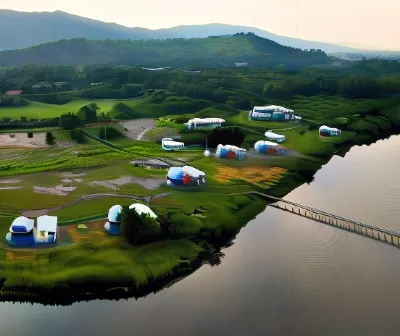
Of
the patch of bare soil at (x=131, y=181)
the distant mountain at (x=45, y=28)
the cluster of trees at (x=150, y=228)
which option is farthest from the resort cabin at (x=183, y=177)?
the distant mountain at (x=45, y=28)

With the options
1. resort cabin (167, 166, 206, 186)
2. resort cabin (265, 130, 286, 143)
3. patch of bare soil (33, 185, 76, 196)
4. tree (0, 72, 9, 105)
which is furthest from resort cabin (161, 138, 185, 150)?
tree (0, 72, 9, 105)

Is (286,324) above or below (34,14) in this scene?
below

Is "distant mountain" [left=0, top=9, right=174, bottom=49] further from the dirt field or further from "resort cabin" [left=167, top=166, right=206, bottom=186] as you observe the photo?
"resort cabin" [left=167, top=166, right=206, bottom=186]

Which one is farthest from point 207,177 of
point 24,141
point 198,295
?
point 24,141

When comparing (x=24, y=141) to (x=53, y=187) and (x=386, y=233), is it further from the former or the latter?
(x=386, y=233)

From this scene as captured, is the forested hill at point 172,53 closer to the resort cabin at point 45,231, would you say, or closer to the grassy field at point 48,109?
the grassy field at point 48,109
